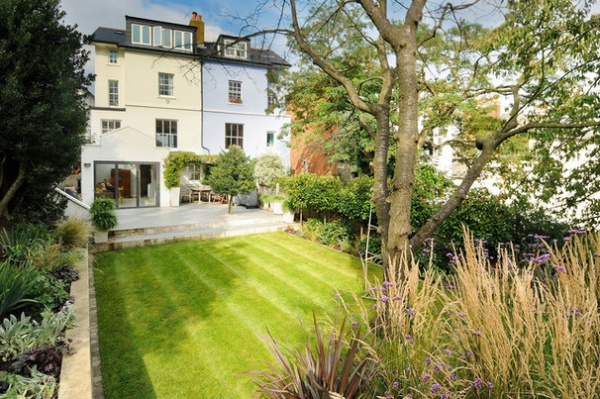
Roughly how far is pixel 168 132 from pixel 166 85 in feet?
9.52

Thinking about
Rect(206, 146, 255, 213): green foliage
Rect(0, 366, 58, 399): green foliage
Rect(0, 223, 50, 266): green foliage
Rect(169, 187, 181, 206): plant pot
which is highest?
Rect(206, 146, 255, 213): green foliage

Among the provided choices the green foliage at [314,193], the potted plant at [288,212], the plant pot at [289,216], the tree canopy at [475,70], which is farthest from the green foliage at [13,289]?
the plant pot at [289,216]

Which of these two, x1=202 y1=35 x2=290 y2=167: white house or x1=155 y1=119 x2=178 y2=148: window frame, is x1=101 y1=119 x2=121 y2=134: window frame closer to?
x1=155 y1=119 x2=178 y2=148: window frame

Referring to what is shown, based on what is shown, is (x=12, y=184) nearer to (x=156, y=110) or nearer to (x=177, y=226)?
(x=177, y=226)

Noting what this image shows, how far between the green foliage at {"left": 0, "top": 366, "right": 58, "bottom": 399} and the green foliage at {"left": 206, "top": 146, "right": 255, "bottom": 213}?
1184cm

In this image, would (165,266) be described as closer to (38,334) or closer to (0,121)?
(0,121)

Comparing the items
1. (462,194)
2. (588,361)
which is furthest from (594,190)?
(588,361)

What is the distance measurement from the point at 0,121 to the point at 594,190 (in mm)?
10605

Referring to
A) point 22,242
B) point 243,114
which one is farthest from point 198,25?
point 22,242

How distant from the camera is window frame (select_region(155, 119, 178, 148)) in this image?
21562 mm

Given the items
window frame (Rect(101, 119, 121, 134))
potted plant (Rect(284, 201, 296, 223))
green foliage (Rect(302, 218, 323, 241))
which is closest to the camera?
green foliage (Rect(302, 218, 323, 241))

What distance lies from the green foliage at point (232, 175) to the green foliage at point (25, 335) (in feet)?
35.9

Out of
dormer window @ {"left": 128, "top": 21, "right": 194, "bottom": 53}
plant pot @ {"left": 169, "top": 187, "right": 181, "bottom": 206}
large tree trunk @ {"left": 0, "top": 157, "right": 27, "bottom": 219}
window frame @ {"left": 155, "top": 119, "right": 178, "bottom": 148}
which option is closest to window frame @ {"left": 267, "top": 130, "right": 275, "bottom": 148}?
window frame @ {"left": 155, "top": 119, "right": 178, "bottom": 148}

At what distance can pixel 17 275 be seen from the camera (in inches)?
172
